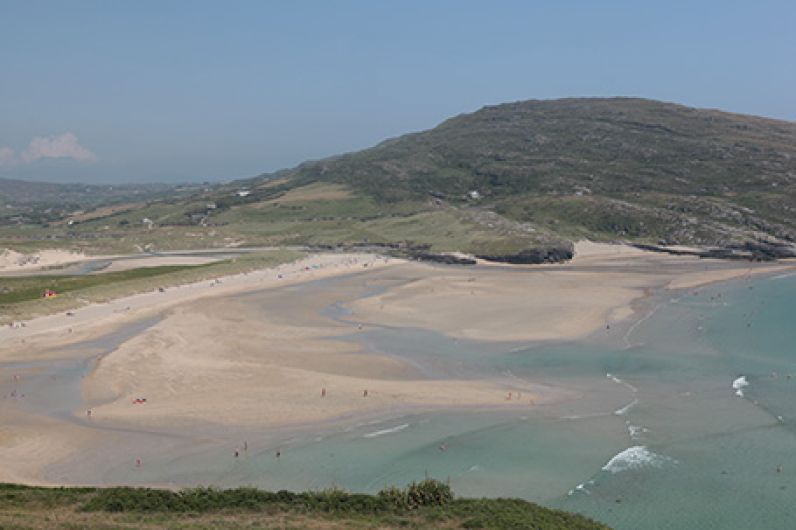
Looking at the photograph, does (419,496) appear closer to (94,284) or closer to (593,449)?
(593,449)

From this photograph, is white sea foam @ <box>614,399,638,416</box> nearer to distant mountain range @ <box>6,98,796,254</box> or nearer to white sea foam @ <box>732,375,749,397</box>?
white sea foam @ <box>732,375,749,397</box>

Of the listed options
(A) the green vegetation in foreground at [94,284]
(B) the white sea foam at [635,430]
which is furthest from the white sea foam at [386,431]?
(A) the green vegetation in foreground at [94,284]

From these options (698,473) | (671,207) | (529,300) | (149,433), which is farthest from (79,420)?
(671,207)

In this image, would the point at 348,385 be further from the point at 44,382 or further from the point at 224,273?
the point at 224,273

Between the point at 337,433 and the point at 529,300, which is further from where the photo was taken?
the point at 529,300

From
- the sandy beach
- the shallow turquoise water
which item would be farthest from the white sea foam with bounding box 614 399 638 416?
the sandy beach

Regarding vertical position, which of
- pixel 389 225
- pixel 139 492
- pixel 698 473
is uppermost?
pixel 389 225

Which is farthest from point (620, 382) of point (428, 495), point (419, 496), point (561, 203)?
point (561, 203)
